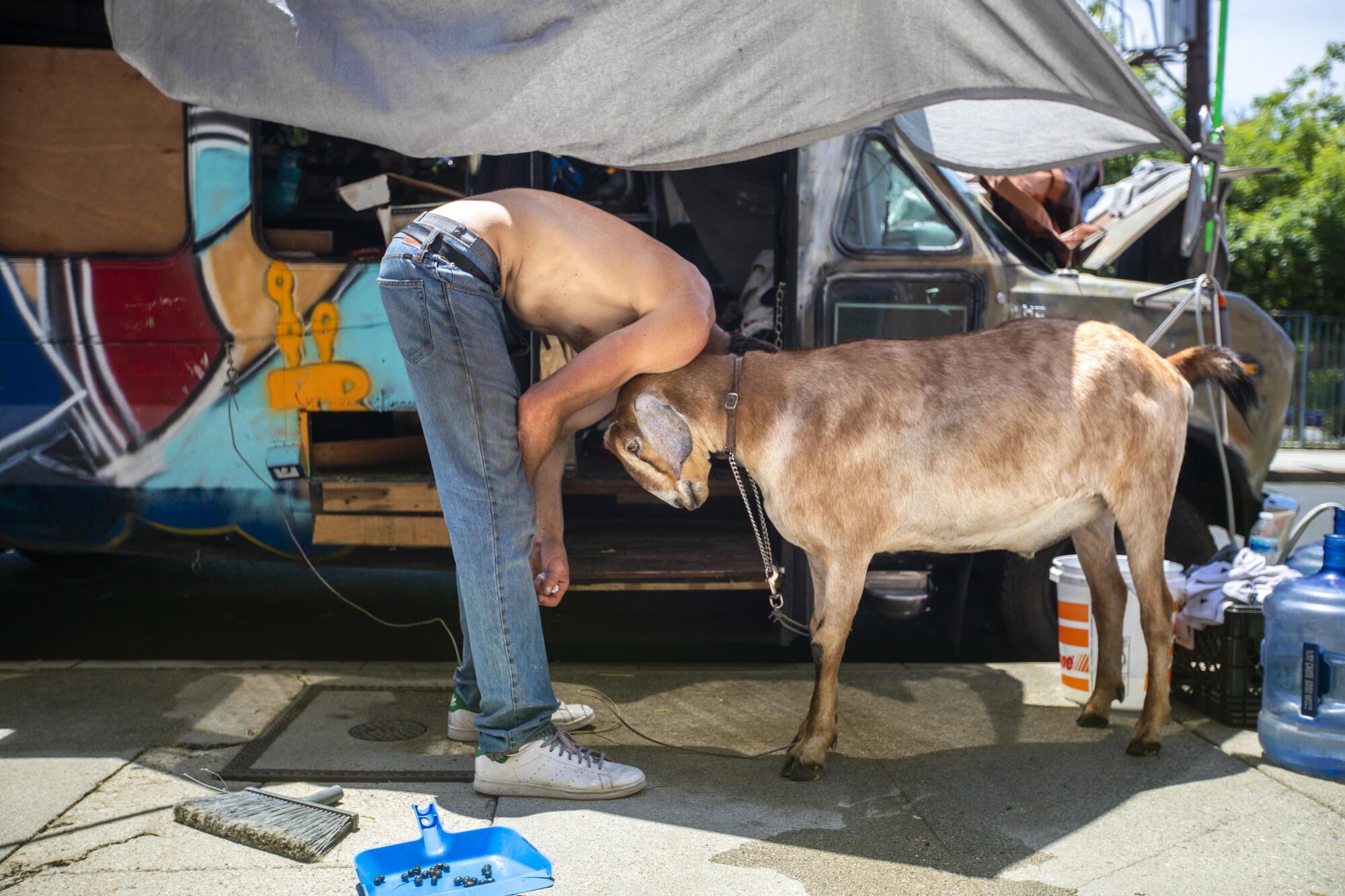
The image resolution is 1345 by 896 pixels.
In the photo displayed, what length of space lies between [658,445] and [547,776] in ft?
3.59

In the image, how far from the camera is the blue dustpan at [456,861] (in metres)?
2.68

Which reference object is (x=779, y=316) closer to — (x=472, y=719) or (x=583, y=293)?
(x=583, y=293)

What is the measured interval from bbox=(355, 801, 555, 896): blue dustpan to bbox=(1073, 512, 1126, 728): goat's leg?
2342 millimetres

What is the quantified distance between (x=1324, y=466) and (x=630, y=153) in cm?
1509

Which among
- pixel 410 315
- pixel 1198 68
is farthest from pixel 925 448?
pixel 1198 68

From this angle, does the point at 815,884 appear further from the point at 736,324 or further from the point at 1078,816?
the point at 736,324

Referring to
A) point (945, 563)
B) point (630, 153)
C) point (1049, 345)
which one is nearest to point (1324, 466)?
point (945, 563)

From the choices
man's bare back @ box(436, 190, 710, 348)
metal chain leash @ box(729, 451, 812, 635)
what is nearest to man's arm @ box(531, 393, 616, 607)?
man's bare back @ box(436, 190, 710, 348)

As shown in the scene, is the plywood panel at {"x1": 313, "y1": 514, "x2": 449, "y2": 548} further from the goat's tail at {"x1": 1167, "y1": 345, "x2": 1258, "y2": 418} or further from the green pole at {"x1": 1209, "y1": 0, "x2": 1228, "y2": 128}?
the green pole at {"x1": 1209, "y1": 0, "x2": 1228, "y2": 128}

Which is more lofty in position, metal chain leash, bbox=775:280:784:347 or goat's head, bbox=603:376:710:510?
metal chain leash, bbox=775:280:784:347

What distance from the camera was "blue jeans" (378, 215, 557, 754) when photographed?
10.4 ft

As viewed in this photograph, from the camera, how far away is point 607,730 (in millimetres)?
4047

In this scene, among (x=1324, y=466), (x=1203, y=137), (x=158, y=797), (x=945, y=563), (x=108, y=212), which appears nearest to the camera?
(x=158, y=797)

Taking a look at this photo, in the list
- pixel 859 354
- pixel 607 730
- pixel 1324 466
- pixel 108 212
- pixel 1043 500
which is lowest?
pixel 1324 466
